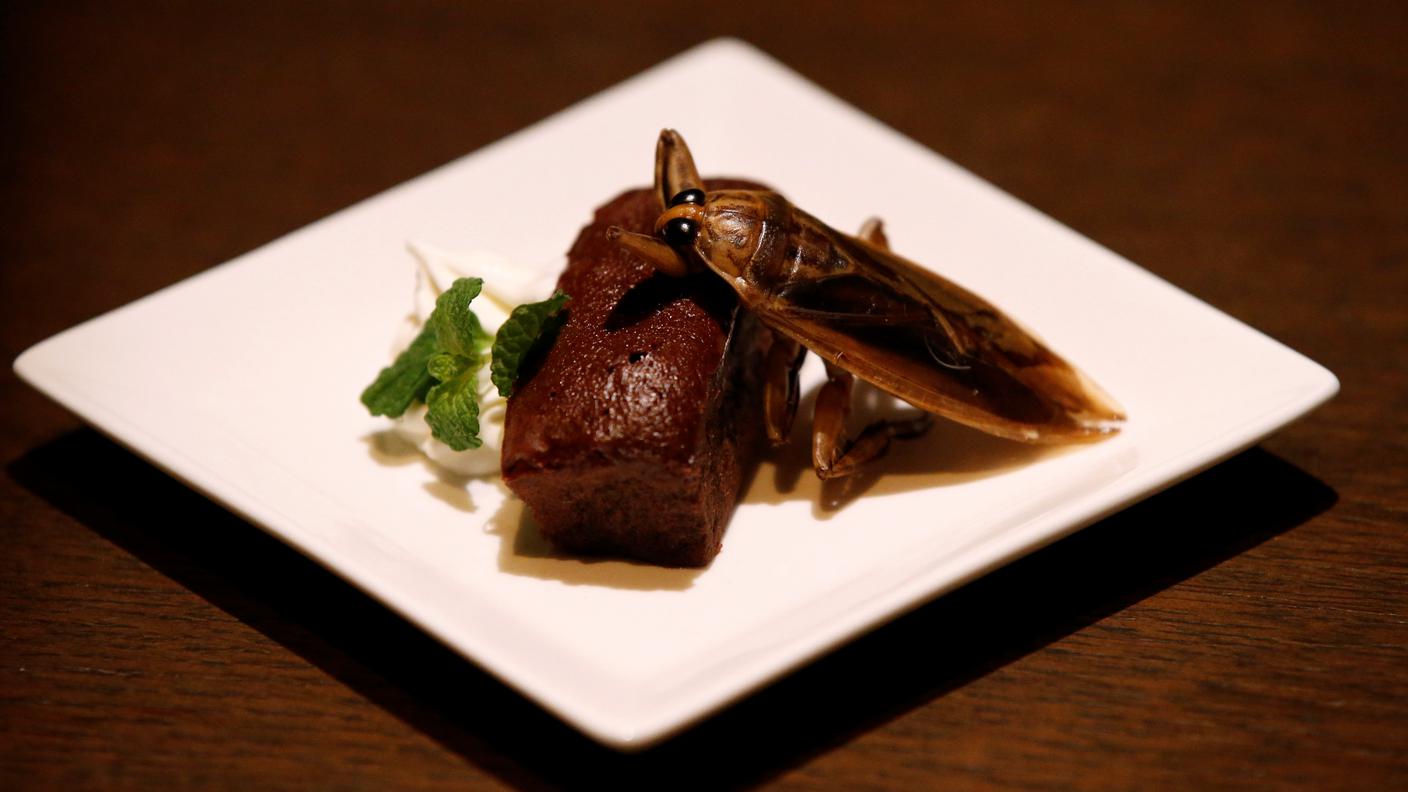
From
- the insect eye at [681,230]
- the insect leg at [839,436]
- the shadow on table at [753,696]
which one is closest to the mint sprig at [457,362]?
the insect eye at [681,230]

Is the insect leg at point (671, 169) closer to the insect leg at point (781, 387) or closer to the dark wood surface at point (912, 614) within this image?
the insect leg at point (781, 387)

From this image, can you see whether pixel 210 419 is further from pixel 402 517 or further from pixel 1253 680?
pixel 1253 680

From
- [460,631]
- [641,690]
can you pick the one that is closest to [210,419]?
[460,631]

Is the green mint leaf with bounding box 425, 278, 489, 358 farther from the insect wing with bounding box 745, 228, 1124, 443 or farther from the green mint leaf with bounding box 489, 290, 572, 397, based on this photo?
the insect wing with bounding box 745, 228, 1124, 443

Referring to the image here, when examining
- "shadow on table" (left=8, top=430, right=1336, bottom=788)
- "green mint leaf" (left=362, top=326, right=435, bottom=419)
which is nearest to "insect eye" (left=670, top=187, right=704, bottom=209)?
"green mint leaf" (left=362, top=326, right=435, bottom=419)

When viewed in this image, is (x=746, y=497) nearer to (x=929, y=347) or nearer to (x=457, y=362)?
(x=929, y=347)

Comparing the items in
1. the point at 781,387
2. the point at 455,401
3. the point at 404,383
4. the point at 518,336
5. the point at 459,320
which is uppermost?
the point at 781,387

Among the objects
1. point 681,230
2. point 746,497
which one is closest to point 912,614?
point 746,497
